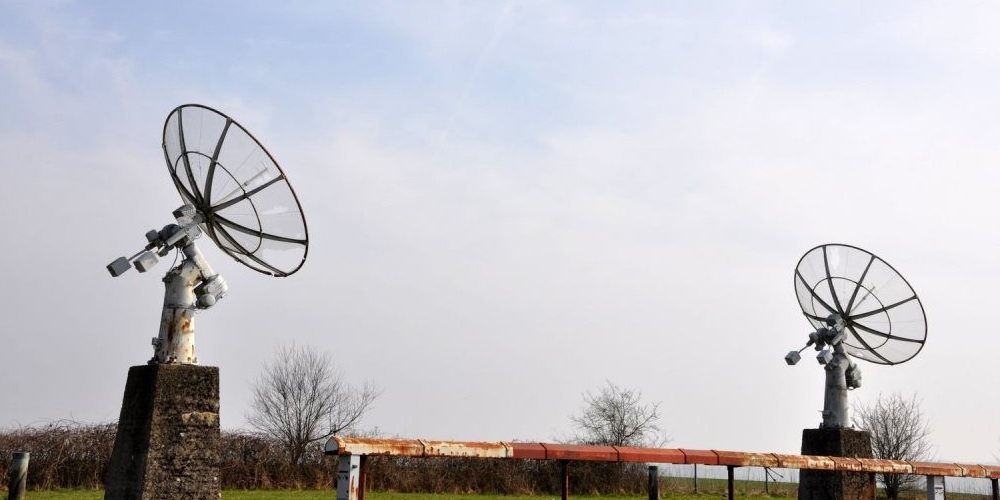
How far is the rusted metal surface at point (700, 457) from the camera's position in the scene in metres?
8.62

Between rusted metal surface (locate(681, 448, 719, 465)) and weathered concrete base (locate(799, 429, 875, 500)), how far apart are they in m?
11.5

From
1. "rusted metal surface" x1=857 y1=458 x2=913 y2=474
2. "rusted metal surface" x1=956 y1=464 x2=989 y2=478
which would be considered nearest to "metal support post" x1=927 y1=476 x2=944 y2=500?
"rusted metal surface" x1=857 y1=458 x2=913 y2=474

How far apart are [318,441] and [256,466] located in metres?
5.00

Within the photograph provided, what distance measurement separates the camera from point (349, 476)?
6.52m

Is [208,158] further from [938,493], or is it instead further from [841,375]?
[841,375]

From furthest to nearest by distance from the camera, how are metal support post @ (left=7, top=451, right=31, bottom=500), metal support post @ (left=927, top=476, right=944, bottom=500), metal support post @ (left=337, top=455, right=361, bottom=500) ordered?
metal support post @ (left=7, top=451, right=31, bottom=500) → metal support post @ (left=927, top=476, right=944, bottom=500) → metal support post @ (left=337, top=455, right=361, bottom=500)

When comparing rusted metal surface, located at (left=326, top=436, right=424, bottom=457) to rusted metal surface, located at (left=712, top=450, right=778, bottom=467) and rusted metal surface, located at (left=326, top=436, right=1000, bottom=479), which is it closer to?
rusted metal surface, located at (left=326, top=436, right=1000, bottom=479)

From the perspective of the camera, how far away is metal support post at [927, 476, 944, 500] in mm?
11109

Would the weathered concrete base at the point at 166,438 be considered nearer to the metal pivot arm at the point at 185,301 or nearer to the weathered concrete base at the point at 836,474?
the metal pivot arm at the point at 185,301

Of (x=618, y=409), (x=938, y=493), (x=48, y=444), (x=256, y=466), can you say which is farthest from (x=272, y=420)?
(x=938, y=493)

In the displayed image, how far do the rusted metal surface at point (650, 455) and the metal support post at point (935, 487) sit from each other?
4.22 m

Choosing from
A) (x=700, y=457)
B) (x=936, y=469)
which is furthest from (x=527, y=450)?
(x=936, y=469)

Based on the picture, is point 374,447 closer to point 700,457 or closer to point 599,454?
point 599,454

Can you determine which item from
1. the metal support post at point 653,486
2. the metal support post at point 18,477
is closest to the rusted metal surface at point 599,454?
the metal support post at point 653,486
